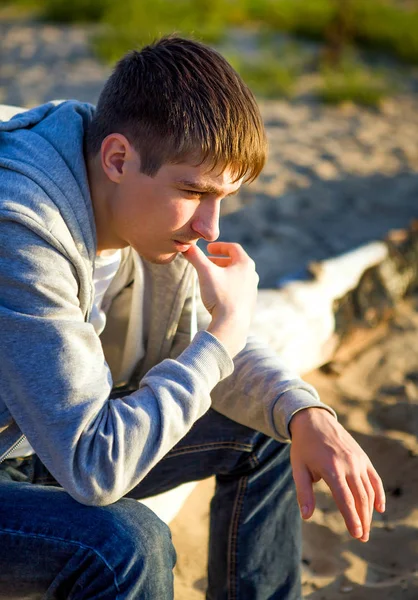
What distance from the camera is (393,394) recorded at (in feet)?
10.3

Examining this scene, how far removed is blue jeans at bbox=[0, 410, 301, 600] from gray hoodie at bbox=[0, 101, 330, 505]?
84mm

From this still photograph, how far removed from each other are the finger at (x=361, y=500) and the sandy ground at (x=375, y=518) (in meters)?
0.61

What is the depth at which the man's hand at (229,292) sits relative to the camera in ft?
5.91

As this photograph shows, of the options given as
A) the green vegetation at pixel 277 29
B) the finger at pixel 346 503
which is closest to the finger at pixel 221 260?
the finger at pixel 346 503

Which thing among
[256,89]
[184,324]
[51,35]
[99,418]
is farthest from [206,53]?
[51,35]

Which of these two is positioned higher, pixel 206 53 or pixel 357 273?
pixel 206 53

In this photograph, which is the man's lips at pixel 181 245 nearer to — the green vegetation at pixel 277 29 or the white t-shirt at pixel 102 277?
the white t-shirt at pixel 102 277

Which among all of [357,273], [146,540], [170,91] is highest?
[170,91]

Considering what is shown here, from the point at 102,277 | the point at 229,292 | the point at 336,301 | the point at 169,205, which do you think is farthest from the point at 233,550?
the point at 336,301

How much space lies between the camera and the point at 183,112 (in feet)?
5.78

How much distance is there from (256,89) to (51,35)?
8.53ft

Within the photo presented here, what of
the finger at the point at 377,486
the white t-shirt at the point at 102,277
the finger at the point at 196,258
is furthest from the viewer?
the white t-shirt at the point at 102,277

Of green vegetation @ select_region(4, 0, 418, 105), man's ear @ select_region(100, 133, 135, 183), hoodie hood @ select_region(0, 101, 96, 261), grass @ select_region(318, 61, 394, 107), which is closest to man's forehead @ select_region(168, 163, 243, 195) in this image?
man's ear @ select_region(100, 133, 135, 183)

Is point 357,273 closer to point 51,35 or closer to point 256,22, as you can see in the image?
point 51,35
